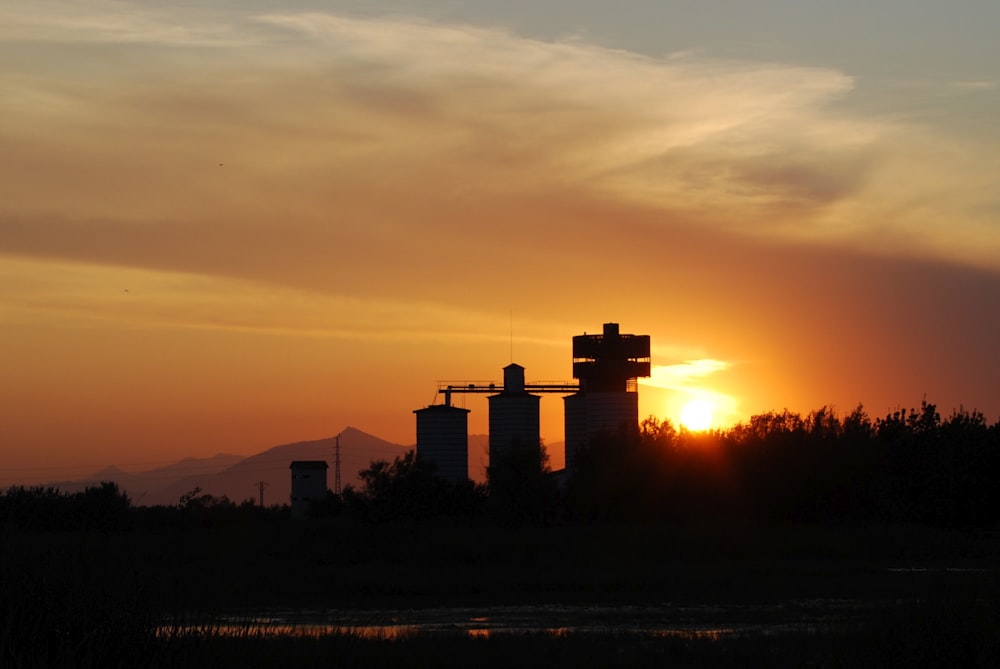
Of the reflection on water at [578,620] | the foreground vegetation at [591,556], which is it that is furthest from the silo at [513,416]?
the reflection on water at [578,620]

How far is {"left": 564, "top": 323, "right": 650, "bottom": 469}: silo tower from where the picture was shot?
3740 inches

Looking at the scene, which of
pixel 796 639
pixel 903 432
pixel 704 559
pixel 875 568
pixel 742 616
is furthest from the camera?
pixel 903 432

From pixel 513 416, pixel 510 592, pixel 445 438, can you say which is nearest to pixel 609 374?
pixel 513 416

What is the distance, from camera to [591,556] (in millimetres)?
55469

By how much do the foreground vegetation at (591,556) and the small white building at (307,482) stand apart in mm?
1793

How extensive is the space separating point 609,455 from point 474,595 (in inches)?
1367

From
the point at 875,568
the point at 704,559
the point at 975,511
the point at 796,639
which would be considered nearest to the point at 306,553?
the point at 704,559

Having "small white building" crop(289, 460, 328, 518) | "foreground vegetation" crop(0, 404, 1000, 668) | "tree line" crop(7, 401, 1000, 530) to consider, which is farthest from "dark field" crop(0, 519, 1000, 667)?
"small white building" crop(289, 460, 328, 518)

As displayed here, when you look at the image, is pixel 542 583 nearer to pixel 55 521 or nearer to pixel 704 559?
pixel 704 559

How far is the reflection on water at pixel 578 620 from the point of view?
102 feet

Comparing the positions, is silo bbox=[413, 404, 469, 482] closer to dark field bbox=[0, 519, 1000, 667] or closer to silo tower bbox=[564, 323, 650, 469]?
silo tower bbox=[564, 323, 650, 469]

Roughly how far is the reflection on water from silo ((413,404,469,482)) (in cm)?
5270

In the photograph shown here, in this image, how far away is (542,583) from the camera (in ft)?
152

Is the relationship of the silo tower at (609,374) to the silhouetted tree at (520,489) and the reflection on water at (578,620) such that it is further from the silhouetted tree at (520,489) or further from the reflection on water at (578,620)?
the reflection on water at (578,620)
